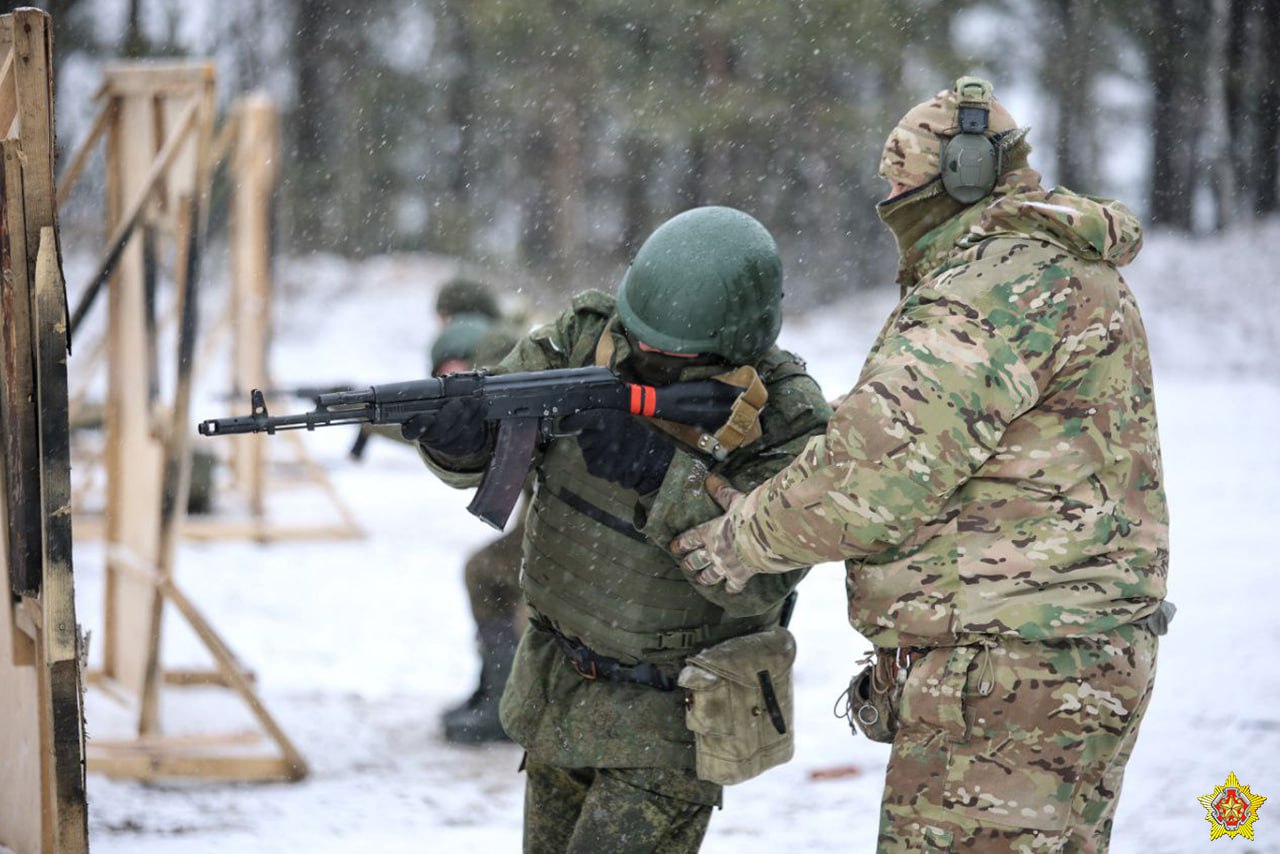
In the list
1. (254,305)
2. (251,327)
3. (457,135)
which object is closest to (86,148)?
(254,305)

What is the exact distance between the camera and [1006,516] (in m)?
2.49

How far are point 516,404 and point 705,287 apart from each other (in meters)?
0.50

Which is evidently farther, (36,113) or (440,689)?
(440,689)

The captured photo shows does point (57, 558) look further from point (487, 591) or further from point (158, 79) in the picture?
point (158, 79)

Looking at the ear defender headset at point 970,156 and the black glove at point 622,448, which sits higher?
the ear defender headset at point 970,156

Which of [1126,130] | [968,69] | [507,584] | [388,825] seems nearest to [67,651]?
[388,825]

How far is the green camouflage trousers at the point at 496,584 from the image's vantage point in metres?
5.62

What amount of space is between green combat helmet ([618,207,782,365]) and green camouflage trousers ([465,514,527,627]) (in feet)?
9.17

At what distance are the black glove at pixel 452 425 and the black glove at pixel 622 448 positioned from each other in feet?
0.64

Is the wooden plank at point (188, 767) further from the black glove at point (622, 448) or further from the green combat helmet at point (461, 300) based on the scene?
the black glove at point (622, 448)

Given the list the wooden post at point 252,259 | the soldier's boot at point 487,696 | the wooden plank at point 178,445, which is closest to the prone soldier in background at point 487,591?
the soldier's boot at point 487,696

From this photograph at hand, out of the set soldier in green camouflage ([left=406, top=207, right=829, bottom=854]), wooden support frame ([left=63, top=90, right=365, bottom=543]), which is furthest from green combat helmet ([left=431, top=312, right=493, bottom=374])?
wooden support frame ([left=63, top=90, right=365, bottom=543])

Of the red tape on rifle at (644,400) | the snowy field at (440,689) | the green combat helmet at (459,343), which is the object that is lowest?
the snowy field at (440,689)

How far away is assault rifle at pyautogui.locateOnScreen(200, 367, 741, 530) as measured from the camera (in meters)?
2.92
